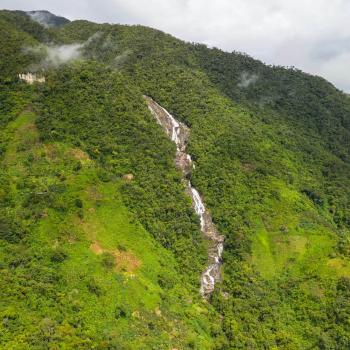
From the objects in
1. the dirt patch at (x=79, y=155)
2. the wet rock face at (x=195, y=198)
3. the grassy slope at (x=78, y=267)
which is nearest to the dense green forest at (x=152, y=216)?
the grassy slope at (x=78, y=267)

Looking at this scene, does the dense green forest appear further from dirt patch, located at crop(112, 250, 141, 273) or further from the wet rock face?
the wet rock face

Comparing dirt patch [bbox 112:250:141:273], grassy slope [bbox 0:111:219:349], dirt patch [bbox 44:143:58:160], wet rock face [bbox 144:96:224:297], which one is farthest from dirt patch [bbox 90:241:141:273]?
dirt patch [bbox 44:143:58:160]

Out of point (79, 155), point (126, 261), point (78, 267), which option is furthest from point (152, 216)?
point (78, 267)

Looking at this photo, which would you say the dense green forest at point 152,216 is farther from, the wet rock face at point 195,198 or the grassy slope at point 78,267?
the wet rock face at point 195,198

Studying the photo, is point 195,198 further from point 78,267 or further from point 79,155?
point 78,267

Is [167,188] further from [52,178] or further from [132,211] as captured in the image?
[52,178]

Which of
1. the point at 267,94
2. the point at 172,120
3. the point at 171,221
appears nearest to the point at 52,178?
the point at 171,221
